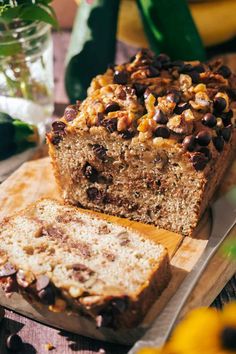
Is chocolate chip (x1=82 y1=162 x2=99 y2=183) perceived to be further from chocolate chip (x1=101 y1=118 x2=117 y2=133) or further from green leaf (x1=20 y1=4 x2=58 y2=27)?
green leaf (x1=20 y1=4 x2=58 y2=27)

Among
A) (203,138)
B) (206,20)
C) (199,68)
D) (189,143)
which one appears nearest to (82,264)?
(189,143)

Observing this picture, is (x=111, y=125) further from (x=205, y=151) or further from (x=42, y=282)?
(x=42, y=282)

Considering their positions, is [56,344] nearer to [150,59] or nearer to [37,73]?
[150,59]

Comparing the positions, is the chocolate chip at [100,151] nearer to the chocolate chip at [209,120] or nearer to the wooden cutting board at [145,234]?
the wooden cutting board at [145,234]

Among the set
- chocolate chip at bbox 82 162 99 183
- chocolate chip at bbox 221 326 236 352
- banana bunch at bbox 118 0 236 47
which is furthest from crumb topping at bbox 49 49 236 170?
chocolate chip at bbox 221 326 236 352

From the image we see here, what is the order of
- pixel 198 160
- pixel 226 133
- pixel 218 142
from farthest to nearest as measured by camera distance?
pixel 226 133 → pixel 218 142 → pixel 198 160

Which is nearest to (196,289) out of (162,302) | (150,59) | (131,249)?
(162,302)
